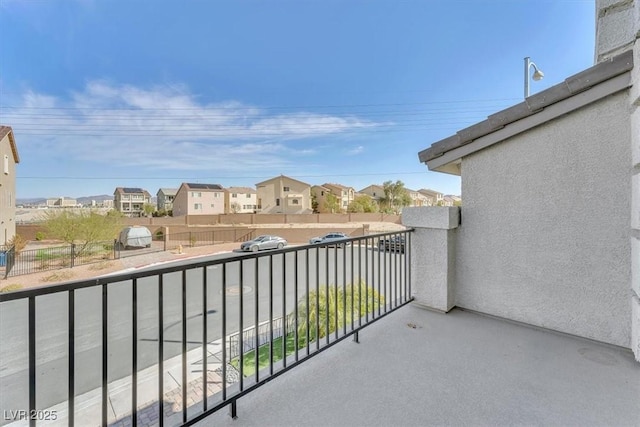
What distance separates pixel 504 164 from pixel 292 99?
3101 centimetres

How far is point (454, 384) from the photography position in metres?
1.68

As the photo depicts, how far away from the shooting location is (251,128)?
1495 inches

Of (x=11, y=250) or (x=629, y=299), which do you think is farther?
(x=11, y=250)

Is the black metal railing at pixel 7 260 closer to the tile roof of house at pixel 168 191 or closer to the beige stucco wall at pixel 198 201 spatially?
the beige stucco wall at pixel 198 201

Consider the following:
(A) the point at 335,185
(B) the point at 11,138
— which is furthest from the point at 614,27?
(A) the point at 335,185

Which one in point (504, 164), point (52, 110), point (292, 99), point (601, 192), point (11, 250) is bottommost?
point (11, 250)

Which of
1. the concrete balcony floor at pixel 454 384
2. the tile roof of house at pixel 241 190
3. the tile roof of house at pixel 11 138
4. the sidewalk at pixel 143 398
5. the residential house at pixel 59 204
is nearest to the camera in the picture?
the concrete balcony floor at pixel 454 384

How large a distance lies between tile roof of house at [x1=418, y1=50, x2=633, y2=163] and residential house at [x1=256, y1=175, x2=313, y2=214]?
34.5 meters

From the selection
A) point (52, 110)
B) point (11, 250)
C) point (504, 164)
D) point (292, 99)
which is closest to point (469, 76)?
point (504, 164)

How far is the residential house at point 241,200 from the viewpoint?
4225 cm

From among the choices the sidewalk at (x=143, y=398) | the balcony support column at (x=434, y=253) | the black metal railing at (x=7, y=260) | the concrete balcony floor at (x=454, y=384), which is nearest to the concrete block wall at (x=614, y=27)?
the balcony support column at (x=434, y=253)

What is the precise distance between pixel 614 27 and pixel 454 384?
10.2 ft

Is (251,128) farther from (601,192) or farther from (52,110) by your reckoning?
Result: (601,192)

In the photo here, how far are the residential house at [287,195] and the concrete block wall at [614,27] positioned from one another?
115ft
